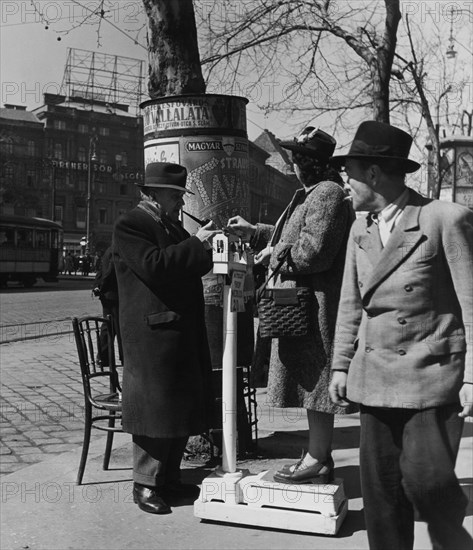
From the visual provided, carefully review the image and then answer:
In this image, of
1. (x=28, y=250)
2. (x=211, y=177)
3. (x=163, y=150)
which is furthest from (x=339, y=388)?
(x=28, y=250)

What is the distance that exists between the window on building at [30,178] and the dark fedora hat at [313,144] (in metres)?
80.6

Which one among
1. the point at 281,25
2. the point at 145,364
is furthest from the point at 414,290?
the point at 281,25

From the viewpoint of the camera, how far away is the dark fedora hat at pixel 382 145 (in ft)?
9.55

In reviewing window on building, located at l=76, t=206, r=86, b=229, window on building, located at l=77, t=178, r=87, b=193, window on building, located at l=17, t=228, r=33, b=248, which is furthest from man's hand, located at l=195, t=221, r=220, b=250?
window on building, located at l=77, t=178, r=87, b=193

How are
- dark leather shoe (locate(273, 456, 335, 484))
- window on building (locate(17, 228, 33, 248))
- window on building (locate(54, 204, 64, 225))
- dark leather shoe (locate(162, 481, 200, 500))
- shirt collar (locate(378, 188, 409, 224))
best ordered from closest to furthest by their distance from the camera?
1. shirt collar (locate(378, 188, 409, 224))
2. dark leather shoe (locate(273, 456, 335, 484))
3. dark leather shoe (locate(162, 481, 200, 500))
4. window on building (locate(17, 228, 33, 248))
5. window on building (locate(54, 204, 64, 225))

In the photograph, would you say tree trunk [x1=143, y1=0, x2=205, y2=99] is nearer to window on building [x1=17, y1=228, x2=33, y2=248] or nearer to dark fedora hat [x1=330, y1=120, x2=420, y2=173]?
dark fedora hat [x1=330, y1=120, x2=420, y2=173]

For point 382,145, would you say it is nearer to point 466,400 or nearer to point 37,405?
point 466,400

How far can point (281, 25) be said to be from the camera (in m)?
15.7

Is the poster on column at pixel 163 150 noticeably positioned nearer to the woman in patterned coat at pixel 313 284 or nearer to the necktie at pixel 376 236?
the woman in patterned coat at pixel 313 284

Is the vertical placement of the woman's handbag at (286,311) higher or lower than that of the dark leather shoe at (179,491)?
higher

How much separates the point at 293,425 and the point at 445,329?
12.9ft

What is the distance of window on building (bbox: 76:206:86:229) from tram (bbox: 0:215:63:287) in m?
46.2

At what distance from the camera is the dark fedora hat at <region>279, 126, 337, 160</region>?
408 cm

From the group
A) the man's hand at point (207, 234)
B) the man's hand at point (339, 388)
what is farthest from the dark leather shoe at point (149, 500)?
the man's hand at point (339, 388)
